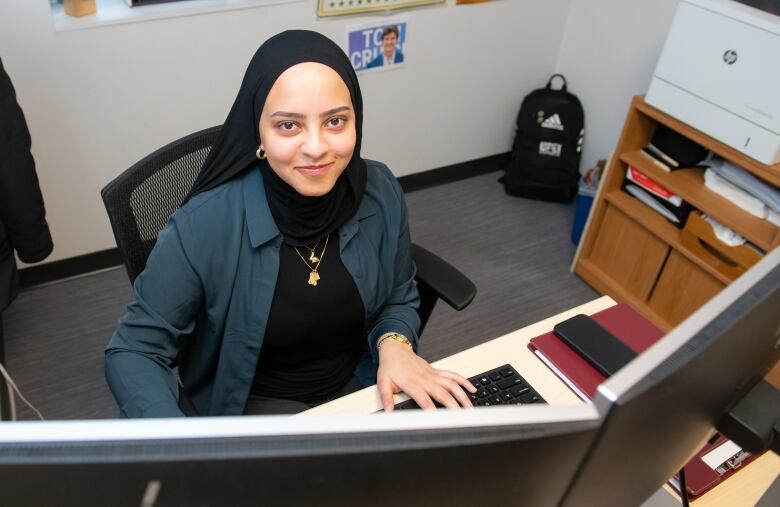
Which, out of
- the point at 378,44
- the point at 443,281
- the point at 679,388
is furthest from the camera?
the point at 378,44

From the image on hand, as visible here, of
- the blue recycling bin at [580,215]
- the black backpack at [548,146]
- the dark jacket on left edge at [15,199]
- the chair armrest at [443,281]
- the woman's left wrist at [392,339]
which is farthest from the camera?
the black backpack at [548,146]

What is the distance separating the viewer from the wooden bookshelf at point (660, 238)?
2.16m

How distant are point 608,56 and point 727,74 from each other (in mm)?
940

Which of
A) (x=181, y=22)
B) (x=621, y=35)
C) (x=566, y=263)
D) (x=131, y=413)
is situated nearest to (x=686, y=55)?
(x=621, y=35)

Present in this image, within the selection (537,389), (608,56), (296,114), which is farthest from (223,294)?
(608,56)

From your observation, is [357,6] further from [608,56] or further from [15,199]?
[15,199]

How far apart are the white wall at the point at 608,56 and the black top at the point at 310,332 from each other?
1974mm

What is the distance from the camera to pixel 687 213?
2357 mm

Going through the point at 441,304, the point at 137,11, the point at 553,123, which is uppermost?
the point at 137,11

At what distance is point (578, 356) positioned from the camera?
1.25 meters

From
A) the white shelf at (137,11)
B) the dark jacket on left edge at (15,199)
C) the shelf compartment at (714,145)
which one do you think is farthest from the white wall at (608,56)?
the dark jacket on left edge at (15,199)

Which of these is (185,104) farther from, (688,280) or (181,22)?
(688,280)

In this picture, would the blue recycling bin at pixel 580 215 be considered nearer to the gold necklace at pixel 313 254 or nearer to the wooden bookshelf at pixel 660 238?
the wooden bookshelf at pixel 660 238

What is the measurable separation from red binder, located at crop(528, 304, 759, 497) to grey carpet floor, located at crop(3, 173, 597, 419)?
1043mm
